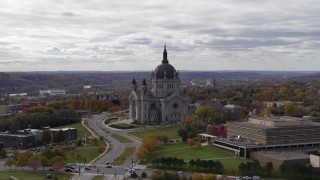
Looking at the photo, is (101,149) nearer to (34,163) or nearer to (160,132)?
(34,163)

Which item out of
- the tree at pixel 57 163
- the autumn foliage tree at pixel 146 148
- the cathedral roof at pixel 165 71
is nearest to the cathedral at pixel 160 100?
the cathedral roof at pixel 165 71

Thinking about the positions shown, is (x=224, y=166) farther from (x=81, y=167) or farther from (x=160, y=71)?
(x=160, y=71)

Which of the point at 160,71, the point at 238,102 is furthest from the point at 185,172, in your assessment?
the point at 238,102

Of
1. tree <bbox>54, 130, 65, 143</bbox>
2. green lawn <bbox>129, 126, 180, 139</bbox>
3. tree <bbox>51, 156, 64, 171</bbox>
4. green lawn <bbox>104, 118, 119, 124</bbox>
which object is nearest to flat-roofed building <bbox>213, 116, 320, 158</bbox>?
green lawn <bbox>129, 126, 180, 139</bbox>

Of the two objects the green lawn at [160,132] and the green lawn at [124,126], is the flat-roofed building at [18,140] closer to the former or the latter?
the green lawn at [160,132]

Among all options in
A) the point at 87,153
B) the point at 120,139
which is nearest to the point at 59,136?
the point at 120,139

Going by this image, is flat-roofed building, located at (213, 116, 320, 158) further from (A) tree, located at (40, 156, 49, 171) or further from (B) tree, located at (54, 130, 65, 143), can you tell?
(A) tree, located at (40, 156, 49, 171)
